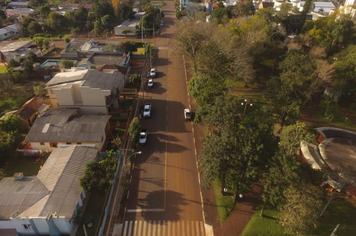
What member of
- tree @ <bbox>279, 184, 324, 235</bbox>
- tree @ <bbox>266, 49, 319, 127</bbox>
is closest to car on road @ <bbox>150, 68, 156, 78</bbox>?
tree @ <bbox>266, 49, 319, 127</bbox>

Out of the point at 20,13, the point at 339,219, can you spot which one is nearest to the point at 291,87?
the point at 339,219

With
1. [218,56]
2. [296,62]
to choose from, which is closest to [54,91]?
[218,56]

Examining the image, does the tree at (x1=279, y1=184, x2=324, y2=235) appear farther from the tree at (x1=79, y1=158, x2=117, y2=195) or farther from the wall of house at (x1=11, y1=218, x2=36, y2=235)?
the wall of house at (x1=11, y1=218, x2=36, y2=235)

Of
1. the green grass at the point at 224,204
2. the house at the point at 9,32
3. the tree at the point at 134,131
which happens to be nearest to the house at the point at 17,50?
the house at the point at 9,32

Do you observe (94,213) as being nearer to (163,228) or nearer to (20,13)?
(163,228)

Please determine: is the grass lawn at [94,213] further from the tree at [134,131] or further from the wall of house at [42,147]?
the wall of house at [42,147]

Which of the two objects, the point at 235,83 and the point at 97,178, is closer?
the point at 97,178
